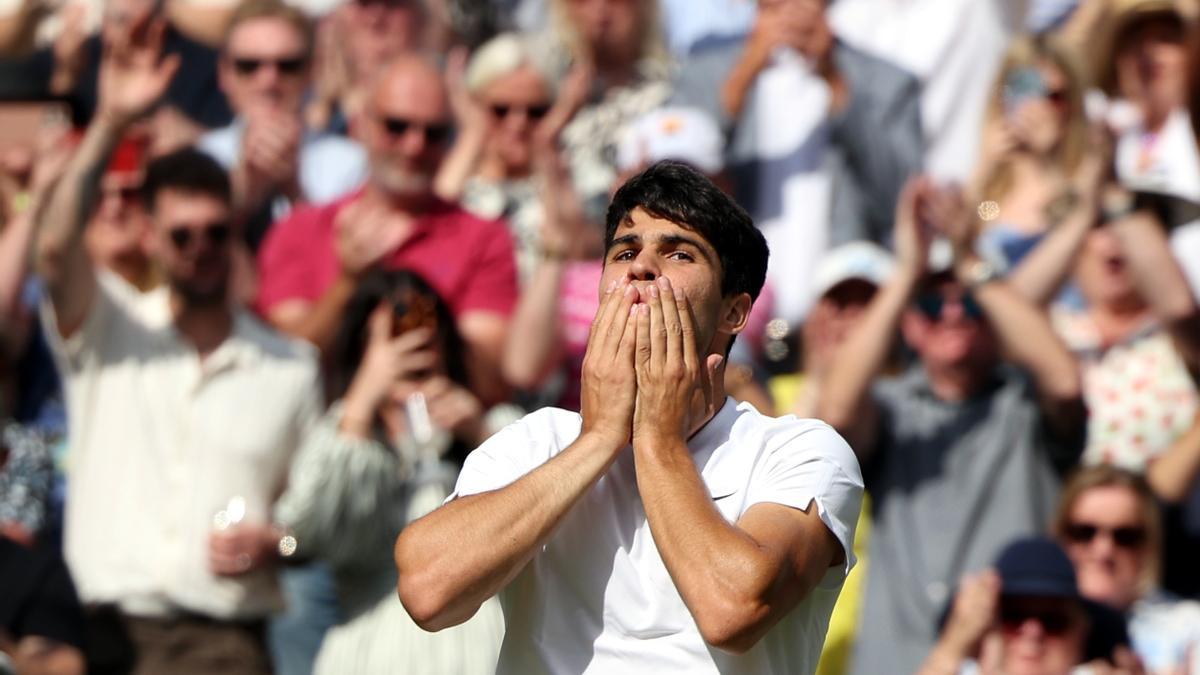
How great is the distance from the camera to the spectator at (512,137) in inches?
295

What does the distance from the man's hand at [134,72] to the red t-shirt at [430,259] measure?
679 millimetres

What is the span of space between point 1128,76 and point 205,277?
3.38m

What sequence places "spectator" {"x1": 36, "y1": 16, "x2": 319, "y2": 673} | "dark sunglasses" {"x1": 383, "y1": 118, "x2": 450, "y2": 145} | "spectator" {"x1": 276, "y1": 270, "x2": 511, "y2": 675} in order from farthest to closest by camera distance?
"dark sunglasses" {"x1": 383, "y1": 118, "x2": 450, "y2": 145} < "spectator" {"x1": 36, "y1": 16, "x2": 319, "y2": 673} < "spectator" {"x1": 276, "y1": 270, "x2": 511, "y2": 675}

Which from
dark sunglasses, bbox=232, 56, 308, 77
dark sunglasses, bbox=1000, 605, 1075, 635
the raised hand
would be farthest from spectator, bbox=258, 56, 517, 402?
dark sunglasses, bbox=1000, 605, 1075, 635

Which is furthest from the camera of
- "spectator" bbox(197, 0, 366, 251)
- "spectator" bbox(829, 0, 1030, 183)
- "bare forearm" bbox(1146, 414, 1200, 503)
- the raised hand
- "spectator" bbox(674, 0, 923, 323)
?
"spectator" bbox(197, 0, 366, 251)

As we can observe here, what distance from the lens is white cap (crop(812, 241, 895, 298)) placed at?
7.08m

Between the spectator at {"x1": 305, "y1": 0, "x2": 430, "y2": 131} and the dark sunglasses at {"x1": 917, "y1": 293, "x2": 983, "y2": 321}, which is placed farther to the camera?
Answer: the spectator at {"x1": 305, "y1": 0, "x2": 430, "y2": 131}

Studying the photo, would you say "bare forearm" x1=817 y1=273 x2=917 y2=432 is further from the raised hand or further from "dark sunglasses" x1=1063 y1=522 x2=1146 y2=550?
the raised hand

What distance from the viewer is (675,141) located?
283 inches

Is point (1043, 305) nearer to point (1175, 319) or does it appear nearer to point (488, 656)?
point (1175, 319)

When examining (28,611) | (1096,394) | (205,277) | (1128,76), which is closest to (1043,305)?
(1096,394)

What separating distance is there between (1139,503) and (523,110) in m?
2.63

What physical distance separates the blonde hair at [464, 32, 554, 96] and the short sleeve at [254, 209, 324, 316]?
2.58ft

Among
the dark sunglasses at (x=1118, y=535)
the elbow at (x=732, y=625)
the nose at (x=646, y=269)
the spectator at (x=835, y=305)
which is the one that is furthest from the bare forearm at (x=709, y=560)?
the spectator at (x=835, y=305)
